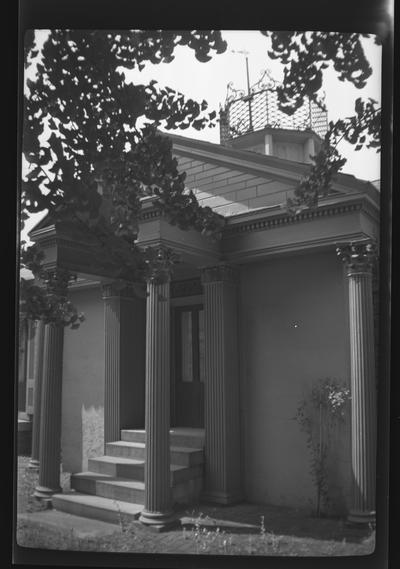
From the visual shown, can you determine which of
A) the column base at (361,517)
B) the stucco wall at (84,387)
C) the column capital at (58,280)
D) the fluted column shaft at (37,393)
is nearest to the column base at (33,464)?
the fluted column shaft at (37,393)

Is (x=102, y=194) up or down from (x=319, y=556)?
up

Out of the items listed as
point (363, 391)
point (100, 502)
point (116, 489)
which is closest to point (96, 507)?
point (100, 502)

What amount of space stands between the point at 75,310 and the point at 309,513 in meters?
1.51

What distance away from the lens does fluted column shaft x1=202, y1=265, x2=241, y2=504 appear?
257 cm

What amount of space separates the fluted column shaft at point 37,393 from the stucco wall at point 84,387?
0.38ft

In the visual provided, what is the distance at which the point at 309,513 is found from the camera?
8.23 ft

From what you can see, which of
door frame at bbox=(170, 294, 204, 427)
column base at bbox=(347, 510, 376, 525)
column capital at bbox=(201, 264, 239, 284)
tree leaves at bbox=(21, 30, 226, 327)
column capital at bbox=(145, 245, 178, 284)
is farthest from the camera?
column capital at bbox=(201, 264, 239, 284)

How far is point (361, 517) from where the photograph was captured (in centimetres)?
234

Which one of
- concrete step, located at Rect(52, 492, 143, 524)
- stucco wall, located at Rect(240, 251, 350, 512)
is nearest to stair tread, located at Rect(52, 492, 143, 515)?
concrete step, located at Rect(52, 492, 143, 524)

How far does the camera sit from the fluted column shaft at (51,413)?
7.91ft

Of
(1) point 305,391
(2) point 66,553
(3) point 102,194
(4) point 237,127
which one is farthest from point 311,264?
(2) point 66,553

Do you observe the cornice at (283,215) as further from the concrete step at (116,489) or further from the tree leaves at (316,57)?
the concrete step at (116,489)

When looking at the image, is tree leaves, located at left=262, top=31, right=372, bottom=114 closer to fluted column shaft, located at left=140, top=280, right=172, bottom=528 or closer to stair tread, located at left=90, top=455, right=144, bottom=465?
fluted column shaft, located at left=140, top=280, right=172, bottom=528

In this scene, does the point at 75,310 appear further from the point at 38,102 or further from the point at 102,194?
the point at 38,102
